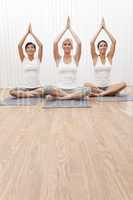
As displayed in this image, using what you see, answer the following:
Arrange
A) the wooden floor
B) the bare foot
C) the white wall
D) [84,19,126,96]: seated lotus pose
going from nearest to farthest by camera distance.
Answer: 1. the wooden floor
2. the bare foot
3. [84,19,126,96]: seated lotus pose
4. the white wall

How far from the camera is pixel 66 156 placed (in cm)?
149

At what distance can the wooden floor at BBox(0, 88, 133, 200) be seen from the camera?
1.11 metres

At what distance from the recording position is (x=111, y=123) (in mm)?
2217

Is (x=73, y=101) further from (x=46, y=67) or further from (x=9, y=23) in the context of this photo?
(x=9, y=23)

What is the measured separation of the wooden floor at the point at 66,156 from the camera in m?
1.11

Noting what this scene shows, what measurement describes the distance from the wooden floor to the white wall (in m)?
2.82

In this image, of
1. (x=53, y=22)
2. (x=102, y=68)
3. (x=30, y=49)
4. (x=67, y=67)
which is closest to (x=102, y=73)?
(x=102, y=68)

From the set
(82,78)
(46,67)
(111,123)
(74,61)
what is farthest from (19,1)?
(111,123)

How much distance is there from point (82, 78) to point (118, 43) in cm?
87

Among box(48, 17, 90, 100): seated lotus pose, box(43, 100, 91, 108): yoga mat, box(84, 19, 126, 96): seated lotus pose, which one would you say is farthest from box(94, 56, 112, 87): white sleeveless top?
box(43, 100, 91, 108): yoga mat

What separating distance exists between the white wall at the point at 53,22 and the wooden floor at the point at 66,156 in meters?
2.82

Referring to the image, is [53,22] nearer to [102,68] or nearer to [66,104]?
[102,68]

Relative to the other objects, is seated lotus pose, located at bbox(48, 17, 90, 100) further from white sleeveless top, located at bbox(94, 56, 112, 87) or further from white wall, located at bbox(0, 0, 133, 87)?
white wall, located at bbox(0, 0, 133, 87)

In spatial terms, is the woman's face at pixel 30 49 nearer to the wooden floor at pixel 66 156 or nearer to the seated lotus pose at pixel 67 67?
the seated lotus pose at pixel 67 67
